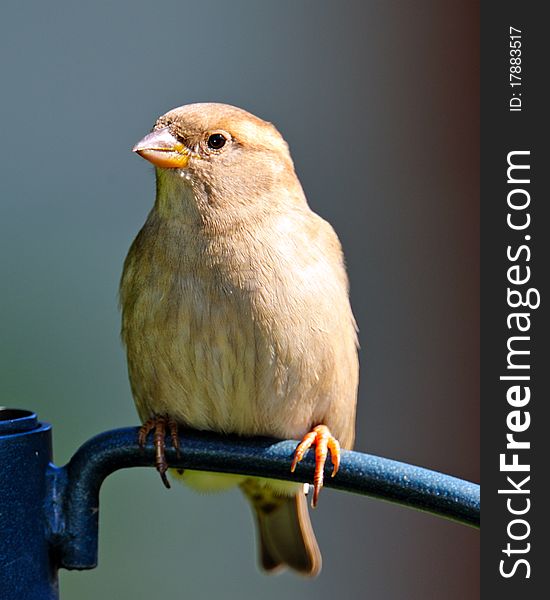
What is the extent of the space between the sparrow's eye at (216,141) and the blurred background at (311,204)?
1727mm

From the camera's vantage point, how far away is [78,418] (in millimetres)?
4352

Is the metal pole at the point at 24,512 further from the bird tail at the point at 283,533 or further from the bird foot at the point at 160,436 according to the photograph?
the bird tail at the point at 283,533

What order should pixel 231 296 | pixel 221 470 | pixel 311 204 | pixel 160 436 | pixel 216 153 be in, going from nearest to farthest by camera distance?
pixel 221 470
pixel 160 436
pixel 231 296
pixel 216 153
pixel 311 204

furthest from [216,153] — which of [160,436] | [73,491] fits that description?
[73,491]

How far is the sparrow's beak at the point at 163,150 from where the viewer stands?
2662mm

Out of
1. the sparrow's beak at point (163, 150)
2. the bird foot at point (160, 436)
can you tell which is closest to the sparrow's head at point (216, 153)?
the sparrow's beak at point (163, 150)

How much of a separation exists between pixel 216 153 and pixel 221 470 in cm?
80

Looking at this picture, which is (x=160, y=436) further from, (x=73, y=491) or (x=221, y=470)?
(x=73, y=491)

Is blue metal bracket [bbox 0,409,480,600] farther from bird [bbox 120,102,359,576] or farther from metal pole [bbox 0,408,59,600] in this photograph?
bird [bbox 120,102,359,576]

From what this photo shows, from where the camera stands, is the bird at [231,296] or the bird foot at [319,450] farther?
the bird at [231,296]

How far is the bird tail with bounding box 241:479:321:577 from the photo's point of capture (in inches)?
126

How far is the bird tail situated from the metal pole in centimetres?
112

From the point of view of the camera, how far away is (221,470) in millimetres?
2369

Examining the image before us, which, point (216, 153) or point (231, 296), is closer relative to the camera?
point (231, 296)
